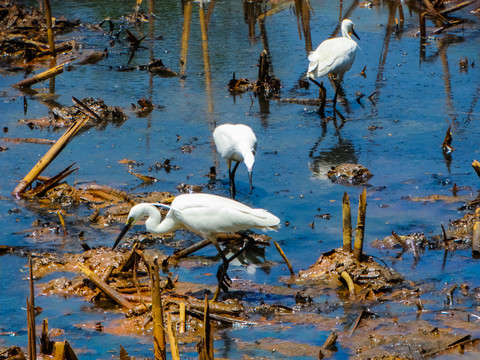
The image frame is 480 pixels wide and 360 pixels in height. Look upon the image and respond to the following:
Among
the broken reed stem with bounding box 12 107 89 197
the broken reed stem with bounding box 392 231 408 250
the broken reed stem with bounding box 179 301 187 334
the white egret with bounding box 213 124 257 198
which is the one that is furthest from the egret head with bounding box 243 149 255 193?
the broken reed stem with bounding box 179 301 187 334

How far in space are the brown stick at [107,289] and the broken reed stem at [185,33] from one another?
758 cm

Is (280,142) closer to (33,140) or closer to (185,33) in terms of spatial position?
(33,140)

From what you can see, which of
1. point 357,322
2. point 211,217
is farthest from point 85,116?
point 357,322

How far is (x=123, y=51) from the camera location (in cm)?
1466

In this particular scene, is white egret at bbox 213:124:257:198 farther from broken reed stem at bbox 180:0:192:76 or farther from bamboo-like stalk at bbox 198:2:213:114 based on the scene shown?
broken reed stem at bbox 180:0:192:76

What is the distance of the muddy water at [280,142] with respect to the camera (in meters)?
6.32

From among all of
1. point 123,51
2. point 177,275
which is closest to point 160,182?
point 177,275

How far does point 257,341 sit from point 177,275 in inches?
51.6

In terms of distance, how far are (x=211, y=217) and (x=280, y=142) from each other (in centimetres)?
402

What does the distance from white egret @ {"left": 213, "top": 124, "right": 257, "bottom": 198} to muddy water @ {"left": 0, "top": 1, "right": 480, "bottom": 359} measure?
40cm

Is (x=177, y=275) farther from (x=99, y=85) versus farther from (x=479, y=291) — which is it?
(x=99, y=85)

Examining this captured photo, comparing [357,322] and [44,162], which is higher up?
[44,162]

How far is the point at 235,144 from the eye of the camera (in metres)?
7.91

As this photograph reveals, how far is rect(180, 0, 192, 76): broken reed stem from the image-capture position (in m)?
13.4
